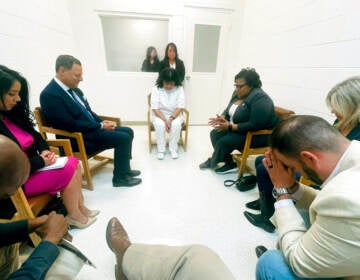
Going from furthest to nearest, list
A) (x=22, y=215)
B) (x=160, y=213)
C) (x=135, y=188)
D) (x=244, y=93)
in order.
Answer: (x=244, y=93) → (x=135, y=188) → (x=160, y=213) → (x=22, y=215)

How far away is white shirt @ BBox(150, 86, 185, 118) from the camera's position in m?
2.71

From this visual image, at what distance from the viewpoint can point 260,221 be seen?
5.14 ft

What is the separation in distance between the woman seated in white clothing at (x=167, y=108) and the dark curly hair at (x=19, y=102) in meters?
1.50

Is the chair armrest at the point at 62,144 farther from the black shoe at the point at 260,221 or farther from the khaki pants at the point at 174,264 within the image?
the black shoe at the point at 260,221

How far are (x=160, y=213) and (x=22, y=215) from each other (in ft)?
3.11

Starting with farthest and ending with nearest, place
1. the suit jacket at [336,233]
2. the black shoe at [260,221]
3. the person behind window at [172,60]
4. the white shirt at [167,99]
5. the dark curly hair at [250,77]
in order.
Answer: the person behind window at [172,60] → the white shirt at [167,99] → the dark curly hair at [250,77] → the black shoe at [260,221] → the suit jacket at [336,233]

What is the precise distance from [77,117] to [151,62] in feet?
7.00

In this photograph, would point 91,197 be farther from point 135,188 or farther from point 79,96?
point 79,96

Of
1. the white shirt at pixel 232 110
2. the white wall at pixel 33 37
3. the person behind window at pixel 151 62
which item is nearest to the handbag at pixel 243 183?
the white shirt at pixel 232 110

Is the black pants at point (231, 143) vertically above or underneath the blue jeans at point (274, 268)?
underneath

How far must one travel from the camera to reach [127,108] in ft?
12.2

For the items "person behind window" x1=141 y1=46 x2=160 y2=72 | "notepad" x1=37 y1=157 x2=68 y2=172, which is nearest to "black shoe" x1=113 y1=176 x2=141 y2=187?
"notepad" x1=37 y1=157 x2=68 y2=172

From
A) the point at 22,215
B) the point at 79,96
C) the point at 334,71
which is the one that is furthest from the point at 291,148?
the point at 79,96

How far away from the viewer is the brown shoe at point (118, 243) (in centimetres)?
103
